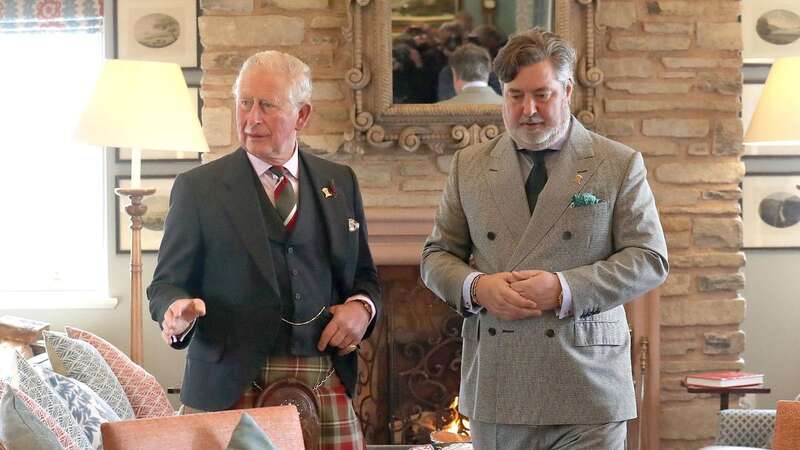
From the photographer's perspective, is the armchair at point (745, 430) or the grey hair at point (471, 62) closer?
the armchair at point (745, 430)

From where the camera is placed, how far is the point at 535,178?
2580 millimetres

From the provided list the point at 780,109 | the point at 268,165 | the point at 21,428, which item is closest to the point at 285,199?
the point at 268,165

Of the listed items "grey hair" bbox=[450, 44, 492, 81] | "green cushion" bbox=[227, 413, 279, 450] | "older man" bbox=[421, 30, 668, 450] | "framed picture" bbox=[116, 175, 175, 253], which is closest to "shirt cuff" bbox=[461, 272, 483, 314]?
"older man" bbox=[421, 30, 668, 450]

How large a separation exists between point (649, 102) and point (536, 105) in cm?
254

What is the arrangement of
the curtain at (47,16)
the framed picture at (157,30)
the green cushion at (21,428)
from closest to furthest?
the green cushion at (21,428)
the framed picture at (157,30)
the curtain at (47,16)

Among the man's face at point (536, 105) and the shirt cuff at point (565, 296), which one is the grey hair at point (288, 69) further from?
the shirt cuff at point (565, 296)

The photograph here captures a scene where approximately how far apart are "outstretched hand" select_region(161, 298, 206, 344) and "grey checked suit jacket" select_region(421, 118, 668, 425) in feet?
2.00

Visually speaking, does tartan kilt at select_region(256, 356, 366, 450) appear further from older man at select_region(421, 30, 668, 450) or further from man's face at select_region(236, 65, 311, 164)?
man's face at select_region(236, 65, 311, 164)

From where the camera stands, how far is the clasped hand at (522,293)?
2381 millimetres

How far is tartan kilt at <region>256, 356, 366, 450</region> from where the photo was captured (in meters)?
2.41

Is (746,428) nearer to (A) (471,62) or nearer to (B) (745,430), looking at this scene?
(B) (745,430)

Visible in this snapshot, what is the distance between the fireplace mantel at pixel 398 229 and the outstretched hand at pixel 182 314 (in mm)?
2588

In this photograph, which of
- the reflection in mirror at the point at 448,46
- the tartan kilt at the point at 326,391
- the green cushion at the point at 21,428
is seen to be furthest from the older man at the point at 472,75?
the green cushion at the point at 21,428

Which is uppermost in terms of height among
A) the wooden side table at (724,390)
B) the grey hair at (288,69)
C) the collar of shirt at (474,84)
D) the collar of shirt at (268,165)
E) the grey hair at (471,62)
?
the grey hair at (471,62)
